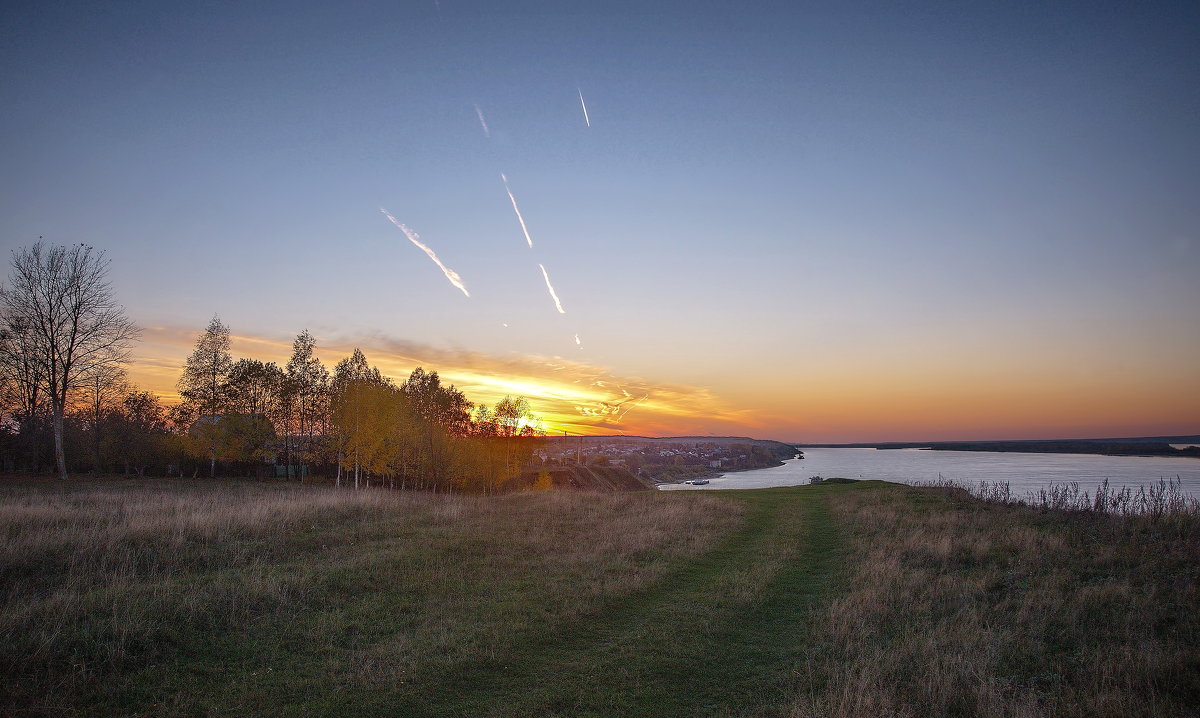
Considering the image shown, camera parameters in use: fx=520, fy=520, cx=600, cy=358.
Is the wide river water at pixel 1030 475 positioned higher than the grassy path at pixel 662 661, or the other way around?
the grassy path at pixel 662 661

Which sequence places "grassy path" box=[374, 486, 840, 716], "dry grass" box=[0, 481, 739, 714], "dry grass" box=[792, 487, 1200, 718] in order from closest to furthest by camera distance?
"dry grass" box=[792, 487, 1200, 718]
"grassy path" box=[374, 486, 840, 716]
"dry grass" box=[0, 481, 739, 714]

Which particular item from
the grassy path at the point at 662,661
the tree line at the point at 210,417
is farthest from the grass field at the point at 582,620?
the tree line at the point at 210,417

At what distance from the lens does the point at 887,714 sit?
6219 mm

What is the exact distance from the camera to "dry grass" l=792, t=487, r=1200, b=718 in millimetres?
6598

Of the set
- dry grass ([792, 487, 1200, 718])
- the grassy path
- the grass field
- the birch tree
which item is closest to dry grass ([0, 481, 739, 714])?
the grass field

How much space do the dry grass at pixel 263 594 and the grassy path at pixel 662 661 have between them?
578mm

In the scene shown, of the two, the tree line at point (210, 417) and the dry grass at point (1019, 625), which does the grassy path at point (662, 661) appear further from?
the tree line at point (210, 417)

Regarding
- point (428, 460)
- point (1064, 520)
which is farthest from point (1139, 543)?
point (428, 460)

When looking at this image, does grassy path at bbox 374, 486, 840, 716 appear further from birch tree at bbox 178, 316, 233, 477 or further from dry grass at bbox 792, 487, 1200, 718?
birch tree at bbox 178, 316, 233, 477

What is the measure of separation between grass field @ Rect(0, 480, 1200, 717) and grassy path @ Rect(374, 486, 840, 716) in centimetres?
4

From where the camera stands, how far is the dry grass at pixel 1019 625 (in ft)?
21.6

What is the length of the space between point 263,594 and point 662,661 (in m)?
7.63

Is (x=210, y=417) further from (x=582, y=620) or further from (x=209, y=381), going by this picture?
(x=582, y=620)

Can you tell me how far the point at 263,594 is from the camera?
995 centimetres
